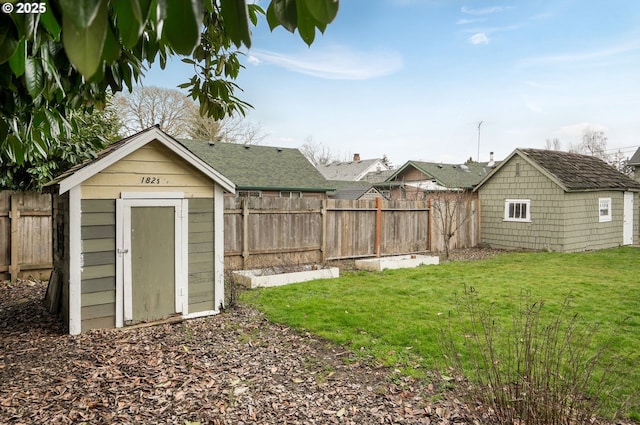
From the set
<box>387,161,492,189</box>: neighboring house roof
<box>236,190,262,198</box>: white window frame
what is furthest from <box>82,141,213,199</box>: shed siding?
<box>387,161,492,189</box>: neighboring house roof

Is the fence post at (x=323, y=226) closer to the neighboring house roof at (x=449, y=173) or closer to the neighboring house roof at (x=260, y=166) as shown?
the neighboring house roof at (x=260, y=166)

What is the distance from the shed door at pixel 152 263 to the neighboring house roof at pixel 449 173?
58.8 feet

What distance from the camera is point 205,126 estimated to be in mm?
27156

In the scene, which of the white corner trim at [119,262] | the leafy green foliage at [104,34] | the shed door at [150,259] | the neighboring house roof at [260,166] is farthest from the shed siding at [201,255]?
the neighboring house roof at [260,166]

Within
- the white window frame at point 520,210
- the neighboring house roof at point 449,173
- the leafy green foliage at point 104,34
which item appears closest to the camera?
the leafy green foliage at point 104,34

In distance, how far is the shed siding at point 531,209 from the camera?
534 inches

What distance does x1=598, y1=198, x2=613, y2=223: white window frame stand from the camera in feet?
48.2

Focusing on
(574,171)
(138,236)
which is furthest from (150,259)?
(574,171)

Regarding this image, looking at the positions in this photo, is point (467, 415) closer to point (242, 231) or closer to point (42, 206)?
point (242, 231)

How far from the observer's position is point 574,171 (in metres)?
14.7

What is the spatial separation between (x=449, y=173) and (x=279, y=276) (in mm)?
17943

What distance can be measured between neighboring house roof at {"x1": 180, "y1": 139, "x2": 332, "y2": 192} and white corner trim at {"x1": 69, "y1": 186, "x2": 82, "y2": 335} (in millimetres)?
12206

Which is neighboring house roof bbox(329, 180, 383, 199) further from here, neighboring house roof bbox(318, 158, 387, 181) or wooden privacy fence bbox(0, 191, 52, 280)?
wooden privacy fence bbox(0, 191, 52, 280)

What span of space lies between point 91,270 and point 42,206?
408cm
